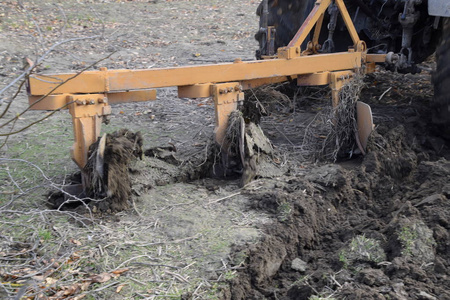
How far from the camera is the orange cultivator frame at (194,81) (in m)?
3.56

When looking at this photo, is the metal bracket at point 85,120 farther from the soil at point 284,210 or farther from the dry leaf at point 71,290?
the dry leaf at point 71,290

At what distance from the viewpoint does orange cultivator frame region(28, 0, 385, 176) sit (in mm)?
3559

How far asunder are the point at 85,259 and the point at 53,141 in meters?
2.27

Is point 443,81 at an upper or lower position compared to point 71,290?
upper

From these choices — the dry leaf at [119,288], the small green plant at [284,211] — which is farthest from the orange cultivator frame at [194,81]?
the dry leaf at [119,288]

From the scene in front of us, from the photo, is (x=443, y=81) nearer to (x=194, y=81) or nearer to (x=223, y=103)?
(x=223, y=103)

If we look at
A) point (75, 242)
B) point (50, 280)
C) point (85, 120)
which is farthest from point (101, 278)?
point (85, 120)

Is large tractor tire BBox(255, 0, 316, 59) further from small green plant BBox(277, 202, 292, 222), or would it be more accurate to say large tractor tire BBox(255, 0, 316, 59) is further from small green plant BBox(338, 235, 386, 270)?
small green plant BBox(338, 235, 386, 270)

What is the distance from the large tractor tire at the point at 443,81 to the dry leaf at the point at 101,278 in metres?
2.97

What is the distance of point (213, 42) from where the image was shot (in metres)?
9.94

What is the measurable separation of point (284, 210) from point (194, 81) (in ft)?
3.84

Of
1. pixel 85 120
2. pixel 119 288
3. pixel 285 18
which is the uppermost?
pixel 285 18

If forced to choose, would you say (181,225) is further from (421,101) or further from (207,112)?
(421,101)

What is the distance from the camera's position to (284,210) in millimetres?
3520
